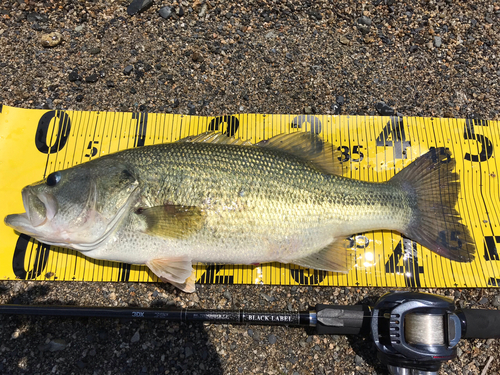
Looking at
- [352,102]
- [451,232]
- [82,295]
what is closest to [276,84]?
[352,102]

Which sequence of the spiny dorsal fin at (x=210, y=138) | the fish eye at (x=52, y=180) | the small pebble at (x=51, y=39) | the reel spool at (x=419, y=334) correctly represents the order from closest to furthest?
the reel spool at (x=419, y=334) < the fish eye at (x=52, y=180) < the spiny dorsal fin at (x=210, y=138) < the small pebble at (x=51, y=39)

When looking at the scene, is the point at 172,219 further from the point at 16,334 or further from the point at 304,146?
the point at 16,334

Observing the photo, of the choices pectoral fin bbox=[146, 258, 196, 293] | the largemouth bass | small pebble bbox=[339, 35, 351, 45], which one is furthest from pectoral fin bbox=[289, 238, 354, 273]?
small pebble bbox=[339, 35, 351, 45]

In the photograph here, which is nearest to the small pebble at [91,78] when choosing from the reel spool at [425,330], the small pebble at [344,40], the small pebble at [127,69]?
the small pebble at [127,69]

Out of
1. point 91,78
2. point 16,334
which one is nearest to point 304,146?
point 91,78

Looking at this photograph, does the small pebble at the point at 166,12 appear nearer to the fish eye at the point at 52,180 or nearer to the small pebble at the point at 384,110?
the fish eye at the point at 52,180

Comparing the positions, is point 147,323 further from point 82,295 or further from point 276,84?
point 276,84
